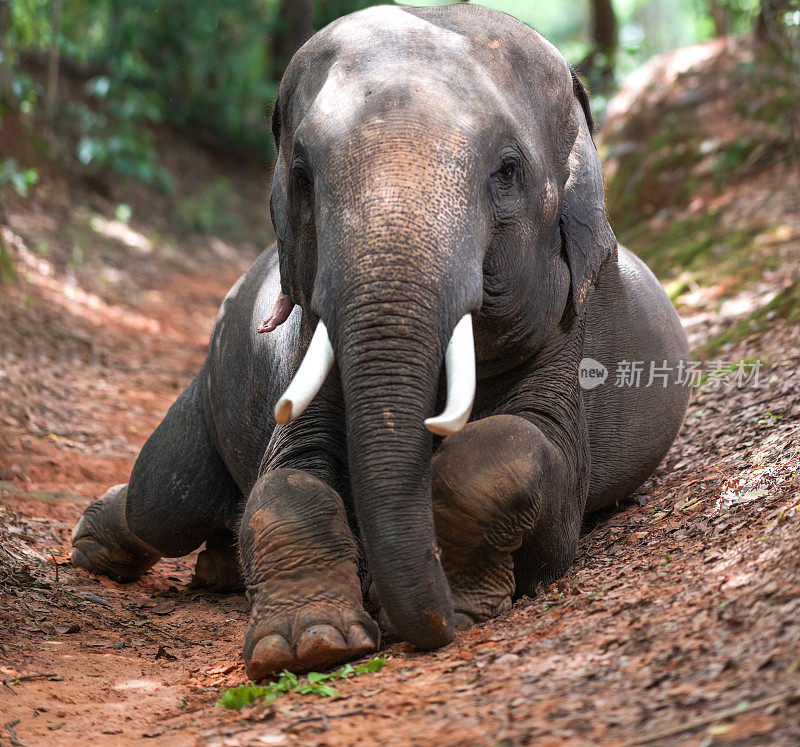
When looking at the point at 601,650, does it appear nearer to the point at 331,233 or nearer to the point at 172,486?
the point at 331,233

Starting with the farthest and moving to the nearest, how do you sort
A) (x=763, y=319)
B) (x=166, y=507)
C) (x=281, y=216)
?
(x=763, y=319)
(x=166, y=507)
(x=281, y=216)

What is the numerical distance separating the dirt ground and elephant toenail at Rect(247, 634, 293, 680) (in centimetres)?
20

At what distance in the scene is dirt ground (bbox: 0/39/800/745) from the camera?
2648mm

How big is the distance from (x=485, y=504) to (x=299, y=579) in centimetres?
70

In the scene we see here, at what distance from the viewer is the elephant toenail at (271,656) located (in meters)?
3.49

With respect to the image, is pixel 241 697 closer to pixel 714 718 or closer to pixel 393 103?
pixel 714 718

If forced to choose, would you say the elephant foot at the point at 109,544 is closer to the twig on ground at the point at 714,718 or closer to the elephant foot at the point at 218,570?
the elephant foot at the point at 218,570

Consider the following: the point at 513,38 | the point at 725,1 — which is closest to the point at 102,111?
the point at 725,1

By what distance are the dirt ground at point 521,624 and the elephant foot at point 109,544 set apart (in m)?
0.11

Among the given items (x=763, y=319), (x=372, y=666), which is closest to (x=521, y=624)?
(x=372, y=666)

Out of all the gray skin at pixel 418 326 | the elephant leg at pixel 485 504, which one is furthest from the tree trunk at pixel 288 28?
the elephant leg at pixel 485 504

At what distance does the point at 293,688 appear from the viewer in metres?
3.39

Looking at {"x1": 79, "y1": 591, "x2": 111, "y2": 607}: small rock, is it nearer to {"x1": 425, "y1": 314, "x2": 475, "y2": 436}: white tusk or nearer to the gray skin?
the gray skin

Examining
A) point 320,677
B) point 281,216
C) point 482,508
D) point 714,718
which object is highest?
point 281,216
